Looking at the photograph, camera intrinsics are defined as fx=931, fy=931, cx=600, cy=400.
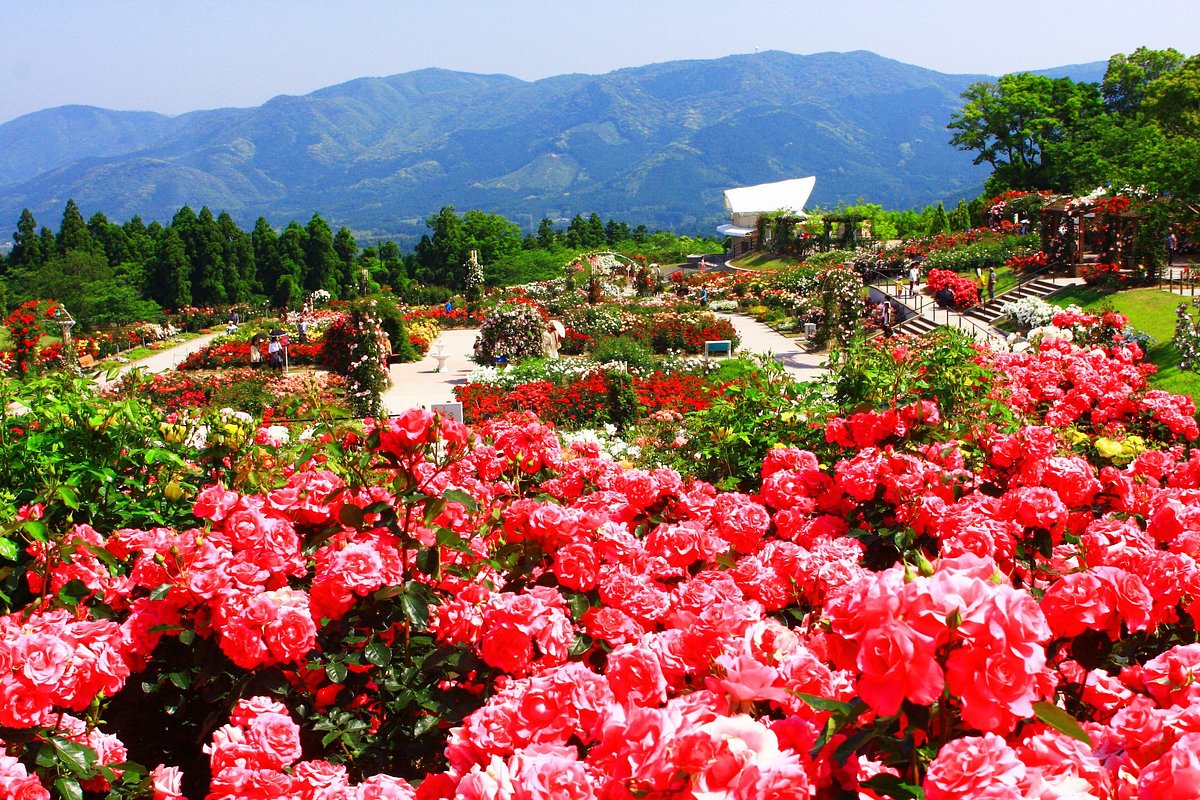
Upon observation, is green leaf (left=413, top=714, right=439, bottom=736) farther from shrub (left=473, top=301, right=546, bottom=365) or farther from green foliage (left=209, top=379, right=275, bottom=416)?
shrub (left=473, top=301, right=546, bottom=365)

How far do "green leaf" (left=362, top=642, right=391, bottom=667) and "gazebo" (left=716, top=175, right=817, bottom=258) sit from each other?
44176mm

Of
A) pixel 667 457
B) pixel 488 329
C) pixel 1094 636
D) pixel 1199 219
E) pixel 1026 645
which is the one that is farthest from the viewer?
pixel 488 329

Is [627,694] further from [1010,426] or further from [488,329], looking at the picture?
[488,329]

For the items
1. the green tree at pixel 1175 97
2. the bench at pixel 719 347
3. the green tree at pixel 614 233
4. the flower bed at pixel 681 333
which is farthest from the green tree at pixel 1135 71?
the bench at pixel 719 347

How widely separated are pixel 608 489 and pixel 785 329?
22.9 meters

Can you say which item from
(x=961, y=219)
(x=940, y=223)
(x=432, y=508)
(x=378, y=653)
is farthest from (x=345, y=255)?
(x=378, y=653)

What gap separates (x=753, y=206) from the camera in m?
59.4

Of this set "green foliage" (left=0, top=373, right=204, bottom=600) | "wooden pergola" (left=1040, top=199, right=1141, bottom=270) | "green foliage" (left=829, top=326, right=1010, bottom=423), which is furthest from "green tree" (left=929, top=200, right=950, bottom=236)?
"green foliage" (left=0, top=373, right=204, bottom=600)

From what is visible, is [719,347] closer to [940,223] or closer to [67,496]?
[67,496]

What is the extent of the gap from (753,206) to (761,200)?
1.71 m

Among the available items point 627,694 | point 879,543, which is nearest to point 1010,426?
point 879,543

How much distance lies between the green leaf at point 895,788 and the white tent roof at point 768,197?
56.8 m

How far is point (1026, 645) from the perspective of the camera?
1348mm

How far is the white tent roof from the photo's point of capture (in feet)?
193
